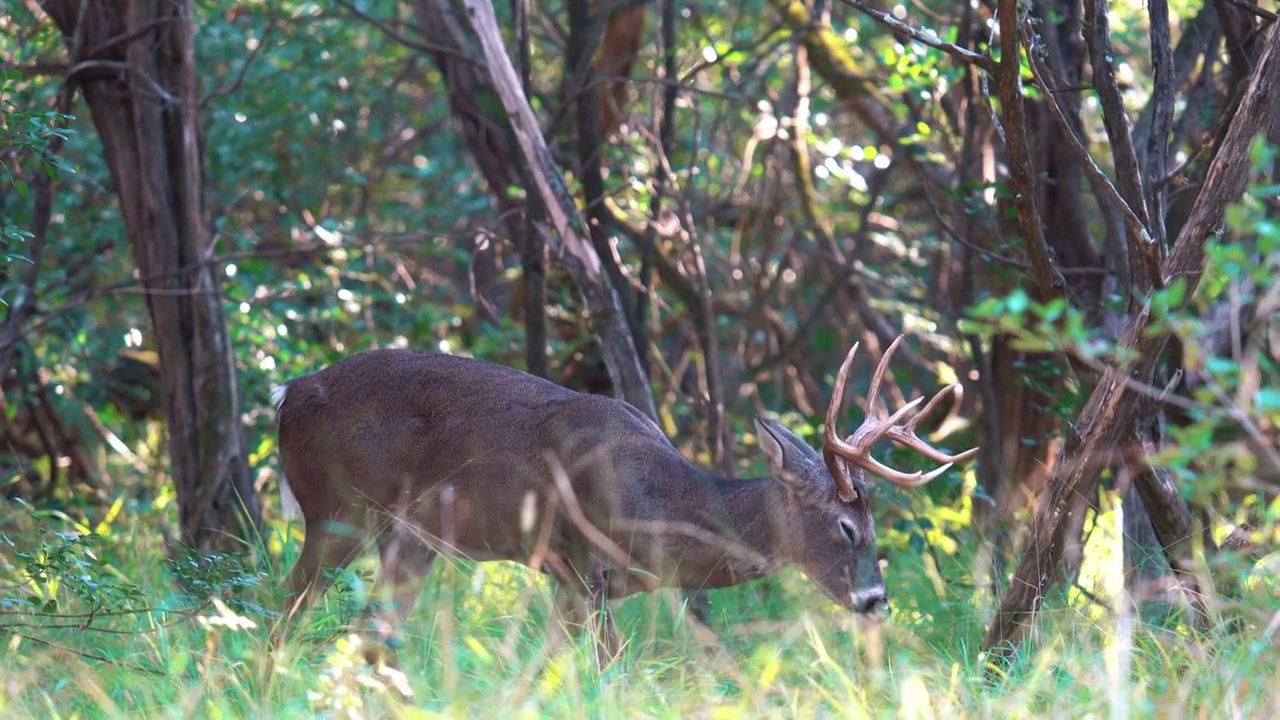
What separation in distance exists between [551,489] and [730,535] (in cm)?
69

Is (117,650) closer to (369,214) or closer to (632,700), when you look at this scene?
(632,700)

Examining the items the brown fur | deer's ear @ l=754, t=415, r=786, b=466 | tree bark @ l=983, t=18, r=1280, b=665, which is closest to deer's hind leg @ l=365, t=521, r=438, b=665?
the brown fur

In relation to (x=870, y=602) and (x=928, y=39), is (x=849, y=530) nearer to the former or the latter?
(x=870, y=602)

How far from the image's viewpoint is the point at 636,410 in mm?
5840

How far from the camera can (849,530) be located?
17.5 ft

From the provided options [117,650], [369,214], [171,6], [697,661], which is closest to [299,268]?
[369,214]

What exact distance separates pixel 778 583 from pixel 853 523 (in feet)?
3.60

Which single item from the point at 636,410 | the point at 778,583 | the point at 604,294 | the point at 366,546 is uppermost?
the point at 604,294

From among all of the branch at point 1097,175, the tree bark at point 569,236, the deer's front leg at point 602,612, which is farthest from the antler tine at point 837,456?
the tree bark at point 569,236

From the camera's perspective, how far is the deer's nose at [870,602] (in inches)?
206

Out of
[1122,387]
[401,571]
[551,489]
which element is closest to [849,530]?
[551,489]

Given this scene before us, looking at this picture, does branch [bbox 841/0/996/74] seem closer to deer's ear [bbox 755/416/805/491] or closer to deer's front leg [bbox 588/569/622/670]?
deer's ear [bbox 755/416/805/491]

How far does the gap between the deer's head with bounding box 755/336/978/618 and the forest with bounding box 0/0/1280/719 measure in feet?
0.06

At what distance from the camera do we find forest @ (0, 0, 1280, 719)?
3973 millimetres
